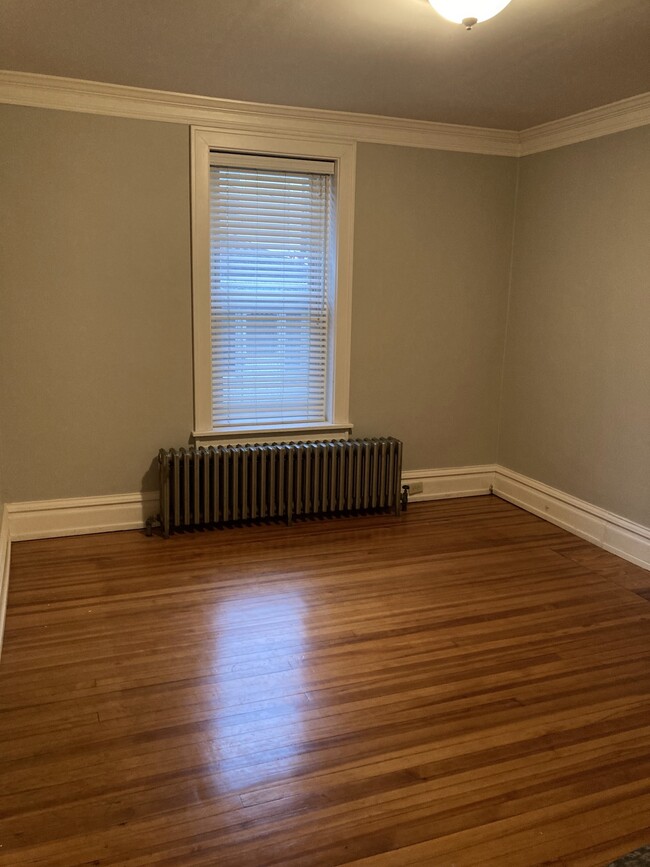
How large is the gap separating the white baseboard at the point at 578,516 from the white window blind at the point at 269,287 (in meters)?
1.69

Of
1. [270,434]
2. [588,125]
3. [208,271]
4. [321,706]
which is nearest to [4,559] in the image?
[270,434]

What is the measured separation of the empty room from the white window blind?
0.9 inches

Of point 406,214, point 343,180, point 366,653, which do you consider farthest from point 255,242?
point 366,653

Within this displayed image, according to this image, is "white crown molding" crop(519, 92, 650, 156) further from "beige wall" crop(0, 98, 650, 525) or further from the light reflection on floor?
the light reflection on floor

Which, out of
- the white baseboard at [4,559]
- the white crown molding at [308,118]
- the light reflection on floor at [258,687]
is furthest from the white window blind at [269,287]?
the light reflection on floor at [258,687]

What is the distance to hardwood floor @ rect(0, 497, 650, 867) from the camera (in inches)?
82.1

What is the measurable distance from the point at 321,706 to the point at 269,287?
296cm

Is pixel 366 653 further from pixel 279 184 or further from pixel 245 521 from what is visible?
pixel 279 184

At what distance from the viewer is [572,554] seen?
4.39m

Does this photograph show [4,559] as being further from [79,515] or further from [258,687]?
[258,687]

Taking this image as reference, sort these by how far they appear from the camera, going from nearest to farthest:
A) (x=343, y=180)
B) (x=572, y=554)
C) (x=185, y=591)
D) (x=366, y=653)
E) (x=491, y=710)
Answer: (x=491, y=710) → (x=366, y=653) → (x=185, y=591) → (x=572, y=554) → (x=343, y=180)

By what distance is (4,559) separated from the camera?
146 inches

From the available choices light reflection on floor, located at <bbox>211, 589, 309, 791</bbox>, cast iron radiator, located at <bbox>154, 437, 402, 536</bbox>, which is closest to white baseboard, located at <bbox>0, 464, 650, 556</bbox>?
cast iron radiator, located at <bbox>154, 437, 402, 536</bbox>

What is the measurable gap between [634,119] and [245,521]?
11.6ft
